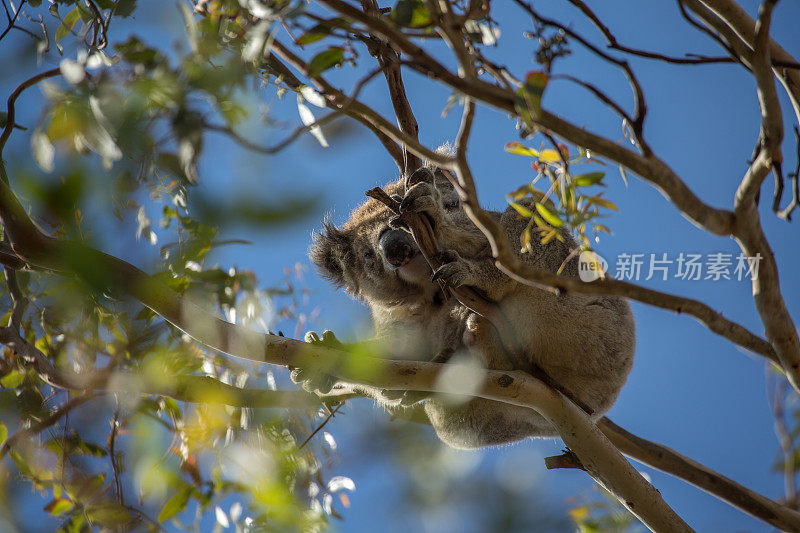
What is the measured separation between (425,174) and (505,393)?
0.90m

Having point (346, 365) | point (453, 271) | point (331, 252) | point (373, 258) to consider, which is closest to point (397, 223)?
point (453, 271)

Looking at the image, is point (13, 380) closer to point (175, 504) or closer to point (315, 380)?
point (175, 504)

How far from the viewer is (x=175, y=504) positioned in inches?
93.4

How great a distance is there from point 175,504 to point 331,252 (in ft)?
5.17

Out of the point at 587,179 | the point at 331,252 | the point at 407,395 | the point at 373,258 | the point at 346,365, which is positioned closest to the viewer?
the point at 587,179

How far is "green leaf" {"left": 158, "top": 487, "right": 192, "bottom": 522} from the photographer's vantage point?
2.33m

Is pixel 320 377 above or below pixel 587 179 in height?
below

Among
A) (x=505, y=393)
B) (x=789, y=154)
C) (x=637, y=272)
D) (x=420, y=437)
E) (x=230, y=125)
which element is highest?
(x=789, y=154)

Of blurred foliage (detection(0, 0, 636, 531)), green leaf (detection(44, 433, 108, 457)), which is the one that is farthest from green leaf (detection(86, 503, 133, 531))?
green leaf (detection(44, 433, 108, 457))

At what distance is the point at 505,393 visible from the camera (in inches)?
92.2

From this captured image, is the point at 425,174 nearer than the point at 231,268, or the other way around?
the point at 425,174

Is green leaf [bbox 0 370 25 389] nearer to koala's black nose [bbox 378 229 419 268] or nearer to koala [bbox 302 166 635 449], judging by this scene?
koala [bbox 302 166 635 449]

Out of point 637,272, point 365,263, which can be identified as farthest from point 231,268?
point 637,272

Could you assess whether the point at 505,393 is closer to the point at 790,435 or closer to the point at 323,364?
the point at 323,364
